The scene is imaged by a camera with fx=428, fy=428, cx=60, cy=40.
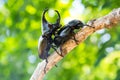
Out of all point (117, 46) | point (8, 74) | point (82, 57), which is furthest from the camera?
point (8, 74)

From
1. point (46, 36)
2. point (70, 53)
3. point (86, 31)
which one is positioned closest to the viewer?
point (86, 31)

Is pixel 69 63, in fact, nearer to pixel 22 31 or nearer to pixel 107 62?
pixel 22 31

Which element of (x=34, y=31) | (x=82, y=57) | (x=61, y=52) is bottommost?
(x=61, y=52)

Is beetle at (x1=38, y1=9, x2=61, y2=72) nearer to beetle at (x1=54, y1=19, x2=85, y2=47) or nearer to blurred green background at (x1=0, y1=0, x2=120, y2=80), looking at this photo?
beetle at (x1=54, y1=19, x2=85, y2=47)

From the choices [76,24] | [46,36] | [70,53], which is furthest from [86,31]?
[70,53]

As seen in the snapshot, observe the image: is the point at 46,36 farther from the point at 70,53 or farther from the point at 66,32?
the point at 70,53

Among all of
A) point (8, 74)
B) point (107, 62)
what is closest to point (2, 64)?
point (8, 74)

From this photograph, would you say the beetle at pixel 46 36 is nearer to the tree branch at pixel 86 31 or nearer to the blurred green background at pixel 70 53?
the tree branch at pixel 86 31

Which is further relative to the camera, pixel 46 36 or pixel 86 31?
pixel 46 36
